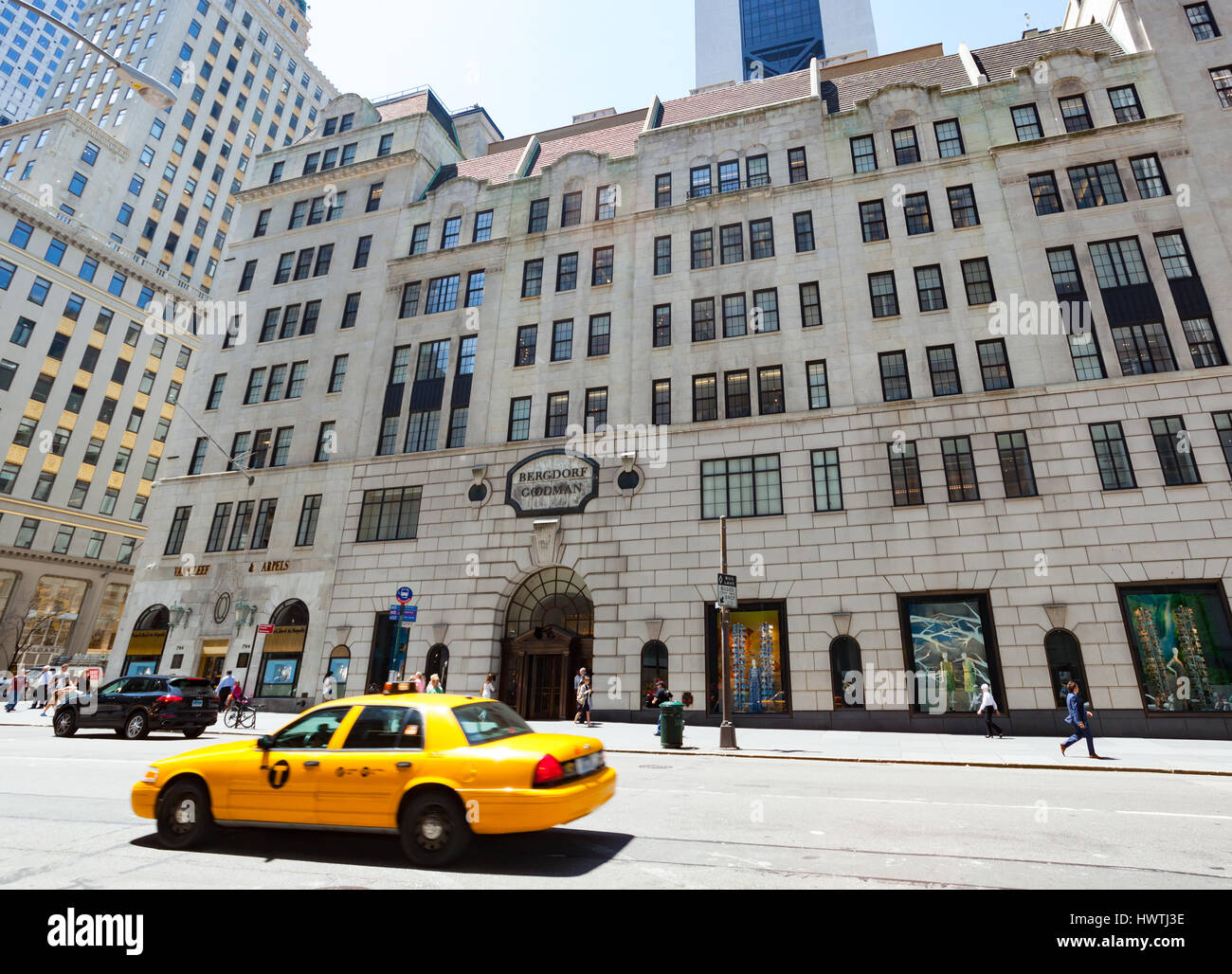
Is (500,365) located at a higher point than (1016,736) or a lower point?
higher

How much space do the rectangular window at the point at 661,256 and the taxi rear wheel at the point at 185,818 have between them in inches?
1054

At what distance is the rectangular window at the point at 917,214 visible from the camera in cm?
2623

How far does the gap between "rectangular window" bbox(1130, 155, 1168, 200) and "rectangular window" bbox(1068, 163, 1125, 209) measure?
0.62m

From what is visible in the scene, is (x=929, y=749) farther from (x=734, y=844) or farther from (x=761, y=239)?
(x=761, y=239)

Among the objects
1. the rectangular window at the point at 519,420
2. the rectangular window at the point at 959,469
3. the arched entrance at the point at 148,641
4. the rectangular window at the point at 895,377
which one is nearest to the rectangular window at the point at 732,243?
the rectangular window at the point at 895,377

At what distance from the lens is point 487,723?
6816mm

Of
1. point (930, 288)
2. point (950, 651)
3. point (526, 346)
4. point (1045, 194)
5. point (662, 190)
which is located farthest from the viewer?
point (662, 190)

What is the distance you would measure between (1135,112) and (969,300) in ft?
35.1

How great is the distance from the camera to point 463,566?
27141 mm

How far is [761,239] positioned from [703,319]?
4.65 metres

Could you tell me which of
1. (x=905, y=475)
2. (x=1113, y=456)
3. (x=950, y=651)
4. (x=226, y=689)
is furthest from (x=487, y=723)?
(x=1113, y=456)

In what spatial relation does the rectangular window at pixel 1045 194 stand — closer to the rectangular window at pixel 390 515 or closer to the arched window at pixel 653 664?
the arched window at pixel 653 664

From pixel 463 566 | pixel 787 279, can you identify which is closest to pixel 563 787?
pixel 463 566
